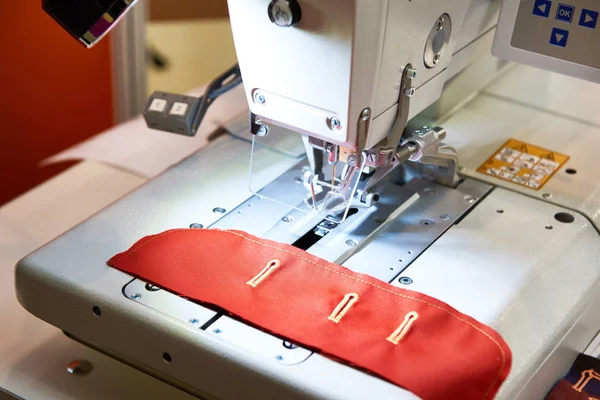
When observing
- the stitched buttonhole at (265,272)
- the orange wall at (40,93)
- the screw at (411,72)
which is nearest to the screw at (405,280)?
the stitched buttonhole at (265,272)

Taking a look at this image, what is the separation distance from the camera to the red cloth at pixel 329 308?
1.31 meters

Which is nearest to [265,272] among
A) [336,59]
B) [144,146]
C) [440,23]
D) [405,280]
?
[405,280]

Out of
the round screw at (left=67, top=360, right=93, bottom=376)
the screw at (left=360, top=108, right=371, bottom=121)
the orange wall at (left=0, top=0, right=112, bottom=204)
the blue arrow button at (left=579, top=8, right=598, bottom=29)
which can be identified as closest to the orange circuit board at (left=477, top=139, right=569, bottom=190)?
the blue arrow button at (left=579, top=8, right=598, bottom=29)

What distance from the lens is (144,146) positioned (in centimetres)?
219

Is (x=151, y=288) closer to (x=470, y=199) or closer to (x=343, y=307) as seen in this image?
(x=343, y=307)

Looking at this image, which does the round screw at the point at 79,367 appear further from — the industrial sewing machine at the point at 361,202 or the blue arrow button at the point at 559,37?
the blue arrow button at the point at 559,37

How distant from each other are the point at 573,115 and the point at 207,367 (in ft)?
3.27

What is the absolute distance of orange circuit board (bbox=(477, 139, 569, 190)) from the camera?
5.80 ft

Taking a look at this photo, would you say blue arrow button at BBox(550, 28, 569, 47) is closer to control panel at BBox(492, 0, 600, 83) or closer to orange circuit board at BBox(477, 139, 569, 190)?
control panel at BBox(492, 0, 600, 83)

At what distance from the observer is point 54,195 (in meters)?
2.02

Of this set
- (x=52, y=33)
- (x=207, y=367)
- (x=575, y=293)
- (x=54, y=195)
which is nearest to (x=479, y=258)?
(x=575, y=293)

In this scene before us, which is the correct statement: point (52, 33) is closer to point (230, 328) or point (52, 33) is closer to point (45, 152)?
point (45, 152)

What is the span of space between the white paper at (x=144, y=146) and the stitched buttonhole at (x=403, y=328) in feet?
2.67

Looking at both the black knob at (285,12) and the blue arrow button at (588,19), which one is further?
the blue arrow button at (588,19)
